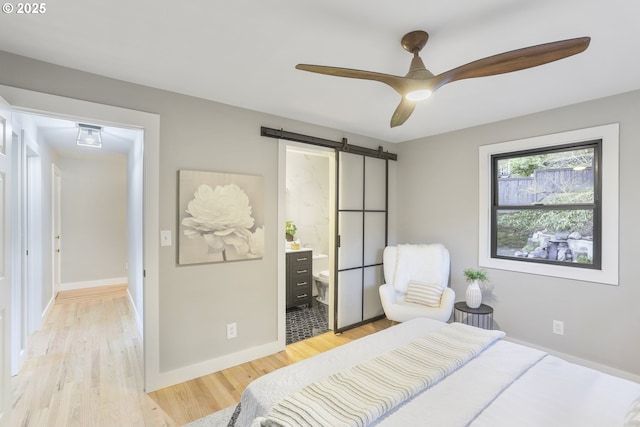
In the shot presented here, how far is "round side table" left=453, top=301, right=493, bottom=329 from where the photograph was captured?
2.85 meters

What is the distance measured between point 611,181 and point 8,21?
4273mm

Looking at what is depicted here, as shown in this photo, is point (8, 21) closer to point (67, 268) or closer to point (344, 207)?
point (344, 207)

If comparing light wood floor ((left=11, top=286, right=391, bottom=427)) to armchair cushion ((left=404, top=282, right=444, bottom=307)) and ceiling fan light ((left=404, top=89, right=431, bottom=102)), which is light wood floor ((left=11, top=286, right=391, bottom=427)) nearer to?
armchair cushion ((left=404, top=282, right=444, bottom=307))

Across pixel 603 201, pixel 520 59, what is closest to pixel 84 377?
pixel 520 59

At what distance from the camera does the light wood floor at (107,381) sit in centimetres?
200

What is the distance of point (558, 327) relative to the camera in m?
2.70

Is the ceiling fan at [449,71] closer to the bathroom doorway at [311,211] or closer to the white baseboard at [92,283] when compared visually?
the bathroom doorway at [311,211]

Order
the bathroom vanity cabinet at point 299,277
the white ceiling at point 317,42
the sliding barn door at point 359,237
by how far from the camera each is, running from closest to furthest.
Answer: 1. the white ceiling at point 317,42
2. the sliding barn door at point 359,237
3. the bathroom vanity cabinet at point 299,277

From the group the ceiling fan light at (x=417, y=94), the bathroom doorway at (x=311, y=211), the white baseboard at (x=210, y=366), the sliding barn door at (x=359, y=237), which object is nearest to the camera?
the ceiling fan light at (x=417, y=94)

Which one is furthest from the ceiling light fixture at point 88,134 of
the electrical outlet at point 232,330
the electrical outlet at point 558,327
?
the electrical outlet at point 558,327

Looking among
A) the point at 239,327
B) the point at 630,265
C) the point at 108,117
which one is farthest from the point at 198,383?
the point at 630,265

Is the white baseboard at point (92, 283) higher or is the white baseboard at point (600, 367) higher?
the white baseboard at point (600, 367)

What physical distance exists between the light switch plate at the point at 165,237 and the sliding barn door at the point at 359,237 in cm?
184

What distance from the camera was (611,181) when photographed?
2439mm
